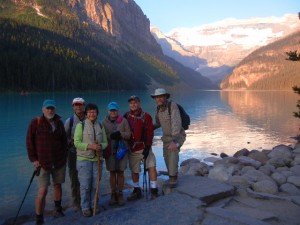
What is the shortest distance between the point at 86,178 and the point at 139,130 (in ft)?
5.54

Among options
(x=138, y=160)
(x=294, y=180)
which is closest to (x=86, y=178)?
(x=138, y=160)

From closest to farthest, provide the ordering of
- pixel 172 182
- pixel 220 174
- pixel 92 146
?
pixel 92 146 → pixel 172 182 → pixel 220 174

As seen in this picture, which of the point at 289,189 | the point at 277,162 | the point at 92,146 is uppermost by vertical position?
the point at 92,146

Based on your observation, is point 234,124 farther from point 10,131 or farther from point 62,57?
point 62,57

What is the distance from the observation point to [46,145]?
7.32 metres

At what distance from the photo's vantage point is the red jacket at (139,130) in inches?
323

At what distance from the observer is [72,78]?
103375 millimetres

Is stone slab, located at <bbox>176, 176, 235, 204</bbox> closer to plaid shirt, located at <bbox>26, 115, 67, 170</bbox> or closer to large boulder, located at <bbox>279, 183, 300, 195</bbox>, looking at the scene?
large boulder, located at <bbox>279, 183, 300, 195</bbox>

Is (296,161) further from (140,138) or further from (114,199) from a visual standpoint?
(114,199)

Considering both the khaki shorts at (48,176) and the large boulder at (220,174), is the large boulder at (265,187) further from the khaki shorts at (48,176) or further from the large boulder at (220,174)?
the khaki shorts at (48,176)

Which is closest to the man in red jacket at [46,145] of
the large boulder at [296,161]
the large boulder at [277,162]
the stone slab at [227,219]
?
the stone slab at [227,219]

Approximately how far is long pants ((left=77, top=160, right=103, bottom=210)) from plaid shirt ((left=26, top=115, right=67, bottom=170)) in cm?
58

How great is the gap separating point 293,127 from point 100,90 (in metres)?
88.3

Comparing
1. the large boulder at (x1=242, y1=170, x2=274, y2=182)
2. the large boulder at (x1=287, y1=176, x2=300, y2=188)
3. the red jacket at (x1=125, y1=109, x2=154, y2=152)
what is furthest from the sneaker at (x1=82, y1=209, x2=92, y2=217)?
the large boulder at (x1=287, y1=176, x2=300, y2=188)
